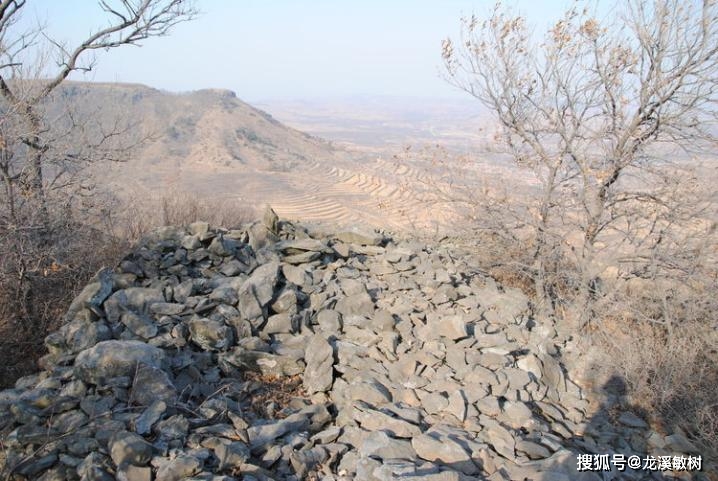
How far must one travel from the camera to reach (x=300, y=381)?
4.57m

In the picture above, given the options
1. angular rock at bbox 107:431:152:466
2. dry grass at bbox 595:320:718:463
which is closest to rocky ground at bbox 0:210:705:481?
angular rock at bbox 107:431:152:466

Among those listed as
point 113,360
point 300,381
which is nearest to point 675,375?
point 300,381

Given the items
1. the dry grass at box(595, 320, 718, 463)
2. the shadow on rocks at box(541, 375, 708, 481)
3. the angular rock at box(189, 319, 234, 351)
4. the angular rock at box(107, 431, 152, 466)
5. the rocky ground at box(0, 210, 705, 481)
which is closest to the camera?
the angular rock at box(107, 431, 152, 466)

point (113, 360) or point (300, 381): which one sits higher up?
point (113, 360)

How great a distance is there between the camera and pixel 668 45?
5.48 meters

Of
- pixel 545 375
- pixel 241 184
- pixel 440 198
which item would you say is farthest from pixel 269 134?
pixel 545 375

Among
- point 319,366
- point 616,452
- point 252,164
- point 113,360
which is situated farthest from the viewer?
point 252,164

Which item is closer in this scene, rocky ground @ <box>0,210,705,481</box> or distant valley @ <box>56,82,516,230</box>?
rocky ground @ <box>0,210,705,481</box>

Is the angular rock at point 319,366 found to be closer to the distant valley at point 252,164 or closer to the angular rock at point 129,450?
the angular rock at point 129,450

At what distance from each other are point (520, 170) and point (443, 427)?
4.24 m

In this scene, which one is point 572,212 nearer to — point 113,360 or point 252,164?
point 113,360

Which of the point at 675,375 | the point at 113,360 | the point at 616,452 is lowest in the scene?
the point at 616,452

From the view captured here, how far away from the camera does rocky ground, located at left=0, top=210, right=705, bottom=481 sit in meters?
3.28

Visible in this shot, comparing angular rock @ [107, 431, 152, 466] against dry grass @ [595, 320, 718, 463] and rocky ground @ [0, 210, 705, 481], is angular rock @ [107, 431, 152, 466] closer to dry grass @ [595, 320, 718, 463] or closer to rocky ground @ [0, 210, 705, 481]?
rocky ground @ [0, 210, 705, 481]
